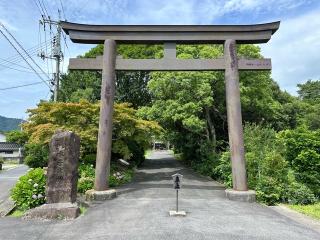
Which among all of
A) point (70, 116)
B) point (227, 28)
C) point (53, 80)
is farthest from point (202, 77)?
point (53, 80)

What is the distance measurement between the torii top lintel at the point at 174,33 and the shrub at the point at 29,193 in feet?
17.1

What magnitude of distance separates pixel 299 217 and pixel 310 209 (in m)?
1.75

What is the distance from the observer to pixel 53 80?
87.7 feet

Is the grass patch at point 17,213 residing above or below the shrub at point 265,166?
below

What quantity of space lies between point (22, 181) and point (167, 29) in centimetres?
715

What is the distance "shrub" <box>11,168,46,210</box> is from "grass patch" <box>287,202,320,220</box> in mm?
7747

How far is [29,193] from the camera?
10336mm

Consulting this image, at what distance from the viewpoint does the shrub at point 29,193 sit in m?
10.3

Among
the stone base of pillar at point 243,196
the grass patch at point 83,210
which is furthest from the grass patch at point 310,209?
the grass patch at point 83,210

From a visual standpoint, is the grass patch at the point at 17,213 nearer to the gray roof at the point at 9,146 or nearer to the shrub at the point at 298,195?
the shrub at the point at 298,195

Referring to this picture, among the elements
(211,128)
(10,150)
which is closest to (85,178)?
(211,128)

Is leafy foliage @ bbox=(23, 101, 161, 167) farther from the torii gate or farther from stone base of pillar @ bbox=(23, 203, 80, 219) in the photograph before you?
stone base of pillar @ bbox=(23, 203, 80, 219)

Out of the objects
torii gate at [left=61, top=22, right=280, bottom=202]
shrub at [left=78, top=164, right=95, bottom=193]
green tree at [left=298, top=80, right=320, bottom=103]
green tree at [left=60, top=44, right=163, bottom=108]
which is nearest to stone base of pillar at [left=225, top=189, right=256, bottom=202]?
torii gate at [left=61, top=22, right=280, bottom=202]

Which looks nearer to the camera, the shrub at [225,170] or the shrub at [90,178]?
the shrub at [90,178]
